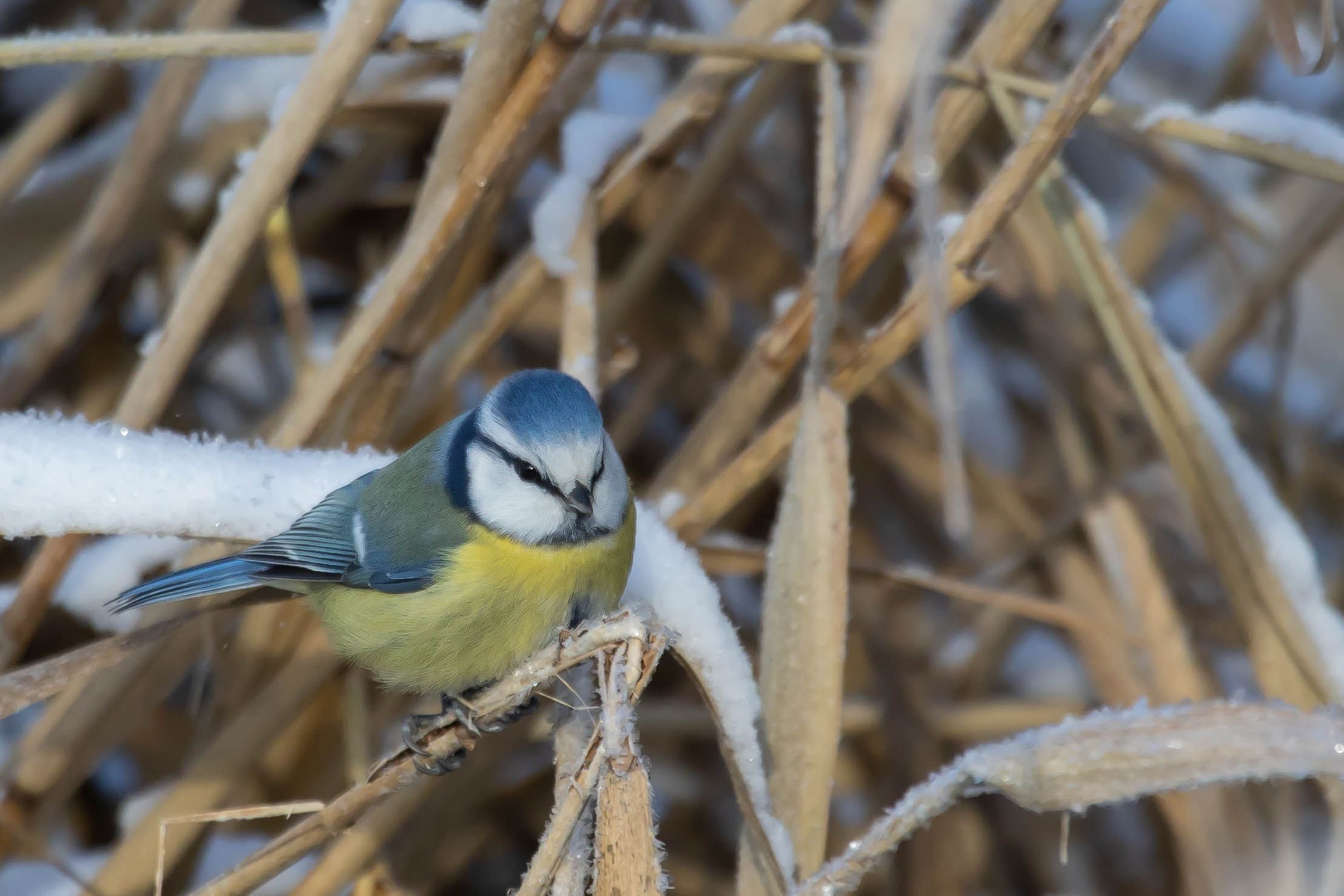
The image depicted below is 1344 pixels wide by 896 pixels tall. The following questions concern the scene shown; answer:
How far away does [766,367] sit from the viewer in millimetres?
1174

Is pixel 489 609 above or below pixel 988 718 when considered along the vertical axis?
below

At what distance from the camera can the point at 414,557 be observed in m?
1.12

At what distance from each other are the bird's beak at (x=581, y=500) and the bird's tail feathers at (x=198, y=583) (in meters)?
0.27

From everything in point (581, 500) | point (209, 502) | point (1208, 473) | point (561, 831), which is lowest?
point (561, 831)

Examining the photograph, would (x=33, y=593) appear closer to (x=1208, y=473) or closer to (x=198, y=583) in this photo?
(x=198, y=583)

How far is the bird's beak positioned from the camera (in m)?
1.06

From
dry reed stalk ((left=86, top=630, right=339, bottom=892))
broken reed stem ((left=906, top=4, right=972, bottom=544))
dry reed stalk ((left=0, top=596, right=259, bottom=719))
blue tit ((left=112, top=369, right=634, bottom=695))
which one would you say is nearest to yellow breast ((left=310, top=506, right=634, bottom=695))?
blue tit ((left=112, top=369, right=634, bottom=695))

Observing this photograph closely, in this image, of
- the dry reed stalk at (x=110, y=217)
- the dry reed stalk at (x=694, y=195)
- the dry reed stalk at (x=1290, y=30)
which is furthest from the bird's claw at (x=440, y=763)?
the dry reed stalk at (x=1290, y=30)

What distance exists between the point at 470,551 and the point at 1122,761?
0.64 m

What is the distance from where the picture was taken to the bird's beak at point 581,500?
3.48 feet

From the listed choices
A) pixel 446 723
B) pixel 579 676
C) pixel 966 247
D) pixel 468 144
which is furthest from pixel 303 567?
pixel 966 247

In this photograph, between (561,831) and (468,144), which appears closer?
(561,831)

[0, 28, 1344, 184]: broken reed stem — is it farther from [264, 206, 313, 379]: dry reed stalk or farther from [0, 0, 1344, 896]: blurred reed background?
[264, 206, 313, 379]: dry reed stalk

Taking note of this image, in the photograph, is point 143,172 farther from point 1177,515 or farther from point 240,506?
point 1177,515
